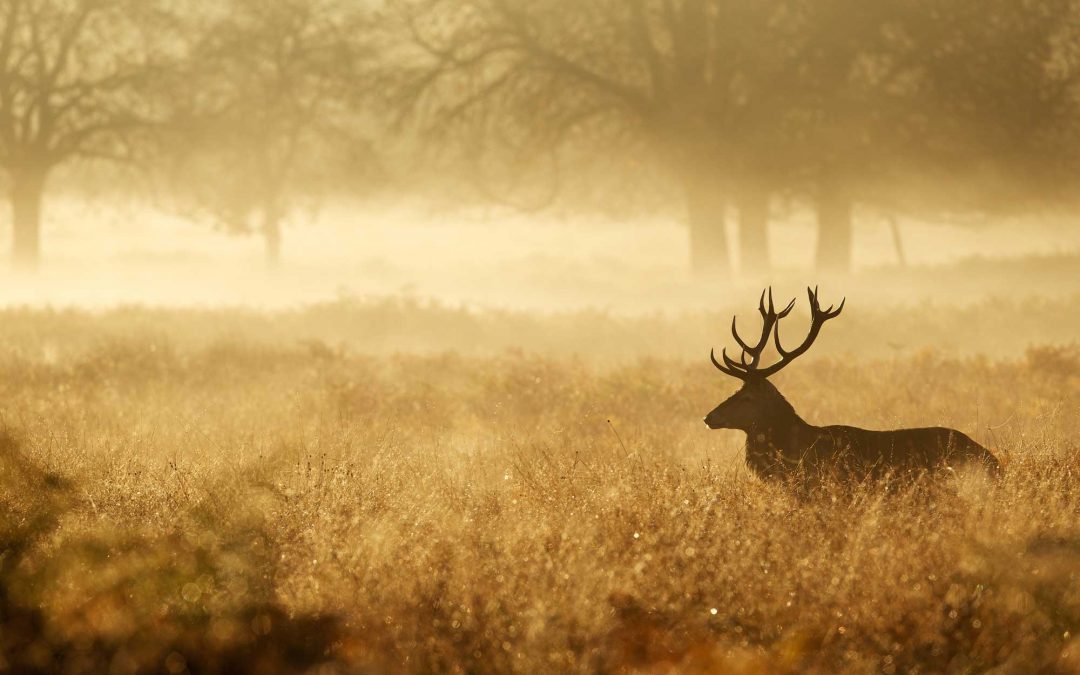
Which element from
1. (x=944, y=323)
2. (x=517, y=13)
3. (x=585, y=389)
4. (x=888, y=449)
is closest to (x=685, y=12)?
(x=517, y=13)

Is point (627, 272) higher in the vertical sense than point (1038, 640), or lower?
higher

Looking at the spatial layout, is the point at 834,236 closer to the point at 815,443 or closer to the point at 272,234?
the point at 272,234

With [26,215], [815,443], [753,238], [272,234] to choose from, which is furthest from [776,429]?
[272,234]

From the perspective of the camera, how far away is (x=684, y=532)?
18.1 ft

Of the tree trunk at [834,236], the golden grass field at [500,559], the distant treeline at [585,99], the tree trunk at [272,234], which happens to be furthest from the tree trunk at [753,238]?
the golden grass field at [500,559]

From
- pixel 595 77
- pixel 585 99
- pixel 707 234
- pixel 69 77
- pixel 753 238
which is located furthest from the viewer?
pixel 69 77

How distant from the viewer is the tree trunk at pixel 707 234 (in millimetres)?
23234

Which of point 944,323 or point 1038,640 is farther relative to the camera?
point 944,323

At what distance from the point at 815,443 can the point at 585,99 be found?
52.7 feet

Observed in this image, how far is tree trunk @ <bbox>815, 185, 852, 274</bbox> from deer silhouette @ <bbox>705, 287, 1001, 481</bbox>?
1920cm

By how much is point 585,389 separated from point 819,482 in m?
4.98

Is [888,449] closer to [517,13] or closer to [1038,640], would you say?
[1038,640]

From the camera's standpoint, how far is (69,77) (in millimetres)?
25438

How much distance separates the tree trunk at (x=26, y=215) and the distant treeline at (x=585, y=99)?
47 millimetres
